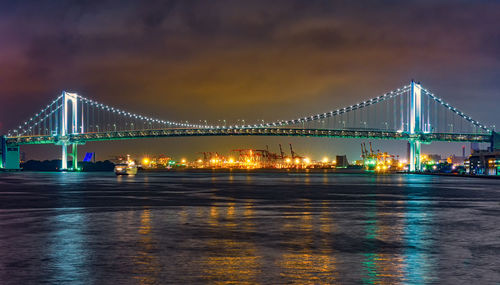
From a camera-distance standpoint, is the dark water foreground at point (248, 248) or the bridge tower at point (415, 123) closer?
the dark water foreground at point (248, 248)

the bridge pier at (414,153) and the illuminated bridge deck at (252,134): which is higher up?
the illuminated bridge deck at (252,134)

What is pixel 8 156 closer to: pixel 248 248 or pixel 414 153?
pixel 414 153

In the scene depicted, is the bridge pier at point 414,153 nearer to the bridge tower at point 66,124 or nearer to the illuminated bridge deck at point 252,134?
the illuminated bridge deck at point 252,134

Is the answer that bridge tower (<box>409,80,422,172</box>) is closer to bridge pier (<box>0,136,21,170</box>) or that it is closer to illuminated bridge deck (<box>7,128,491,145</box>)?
illuminated bridge deck (<box>7,128,491,145</box>)

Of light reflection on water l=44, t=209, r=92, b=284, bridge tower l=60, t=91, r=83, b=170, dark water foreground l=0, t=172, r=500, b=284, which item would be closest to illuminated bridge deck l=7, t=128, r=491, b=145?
bridge tower l=60, t=91, r=83, b=170

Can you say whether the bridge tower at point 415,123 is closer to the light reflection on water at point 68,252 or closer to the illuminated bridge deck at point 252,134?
the illuminated bridge deck at point 252,134

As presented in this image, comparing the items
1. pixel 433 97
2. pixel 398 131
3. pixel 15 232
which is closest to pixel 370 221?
pixel 15 232

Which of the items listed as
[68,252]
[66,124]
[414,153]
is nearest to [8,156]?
[66,124]

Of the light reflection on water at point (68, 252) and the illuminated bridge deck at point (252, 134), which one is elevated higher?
the illuminated bridge deck at point (252, 134)

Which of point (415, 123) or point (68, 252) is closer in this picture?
point (68, 252)

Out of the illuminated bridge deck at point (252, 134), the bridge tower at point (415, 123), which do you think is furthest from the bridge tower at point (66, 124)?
the bridge tower at point (415, 123)

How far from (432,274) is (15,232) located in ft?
33.2

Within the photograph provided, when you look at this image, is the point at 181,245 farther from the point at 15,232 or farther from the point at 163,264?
the point at 15,232

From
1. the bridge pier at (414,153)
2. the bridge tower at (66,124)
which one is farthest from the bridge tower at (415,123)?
the bridge tower at (66,124)
